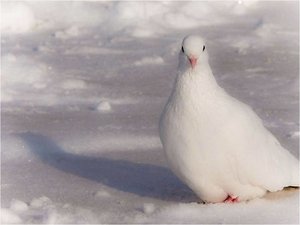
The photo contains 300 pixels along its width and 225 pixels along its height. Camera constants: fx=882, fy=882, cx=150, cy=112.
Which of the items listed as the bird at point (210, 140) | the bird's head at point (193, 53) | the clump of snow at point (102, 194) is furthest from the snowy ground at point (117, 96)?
the bird's head at point (193, 53)

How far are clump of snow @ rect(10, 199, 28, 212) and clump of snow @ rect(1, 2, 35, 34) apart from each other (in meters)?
4.80

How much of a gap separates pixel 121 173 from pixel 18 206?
2.70ft

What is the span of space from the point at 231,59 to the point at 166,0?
7.50ft

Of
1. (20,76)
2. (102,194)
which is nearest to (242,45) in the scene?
(20,76)

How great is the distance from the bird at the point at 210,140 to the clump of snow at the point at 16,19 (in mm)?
4986

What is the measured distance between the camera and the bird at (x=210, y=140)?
157 inches

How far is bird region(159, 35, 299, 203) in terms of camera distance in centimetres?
398

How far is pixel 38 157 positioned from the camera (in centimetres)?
516

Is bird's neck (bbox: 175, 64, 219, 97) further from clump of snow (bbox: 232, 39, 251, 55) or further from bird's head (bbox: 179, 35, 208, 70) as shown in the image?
clump of snow (bbox: 232, 39, 251, 55)

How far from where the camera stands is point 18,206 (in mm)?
4164

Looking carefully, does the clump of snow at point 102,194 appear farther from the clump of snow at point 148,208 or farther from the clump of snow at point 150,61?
the clump of snow at point 150,61

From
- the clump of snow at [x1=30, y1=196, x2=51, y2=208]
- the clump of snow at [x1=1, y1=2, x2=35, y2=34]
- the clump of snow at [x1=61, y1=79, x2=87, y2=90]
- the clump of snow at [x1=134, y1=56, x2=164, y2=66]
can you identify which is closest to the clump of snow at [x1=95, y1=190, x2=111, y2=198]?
the clump of snow at [x1=30, y1=196, x2=51, y2=208]

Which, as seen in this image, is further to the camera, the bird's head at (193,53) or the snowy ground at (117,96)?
the snowy ground at (117,96)

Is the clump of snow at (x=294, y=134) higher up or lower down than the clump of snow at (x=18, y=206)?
higher up
